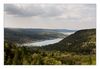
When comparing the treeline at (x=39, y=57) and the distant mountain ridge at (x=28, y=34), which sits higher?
the distant mountain ridge at (x=28, y=34)

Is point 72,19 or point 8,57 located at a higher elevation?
point 72,19

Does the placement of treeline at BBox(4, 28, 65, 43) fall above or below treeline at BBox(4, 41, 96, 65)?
above

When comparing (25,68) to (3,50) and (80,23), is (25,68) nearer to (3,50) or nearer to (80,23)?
(3,50)

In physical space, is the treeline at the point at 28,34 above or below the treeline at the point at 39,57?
above

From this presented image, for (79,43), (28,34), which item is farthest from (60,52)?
(28,34)

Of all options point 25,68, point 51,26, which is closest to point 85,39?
point 51,26

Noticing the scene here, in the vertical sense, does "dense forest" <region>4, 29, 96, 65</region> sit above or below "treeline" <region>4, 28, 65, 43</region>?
below

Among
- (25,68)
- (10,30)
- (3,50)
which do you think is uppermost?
(10,30)
